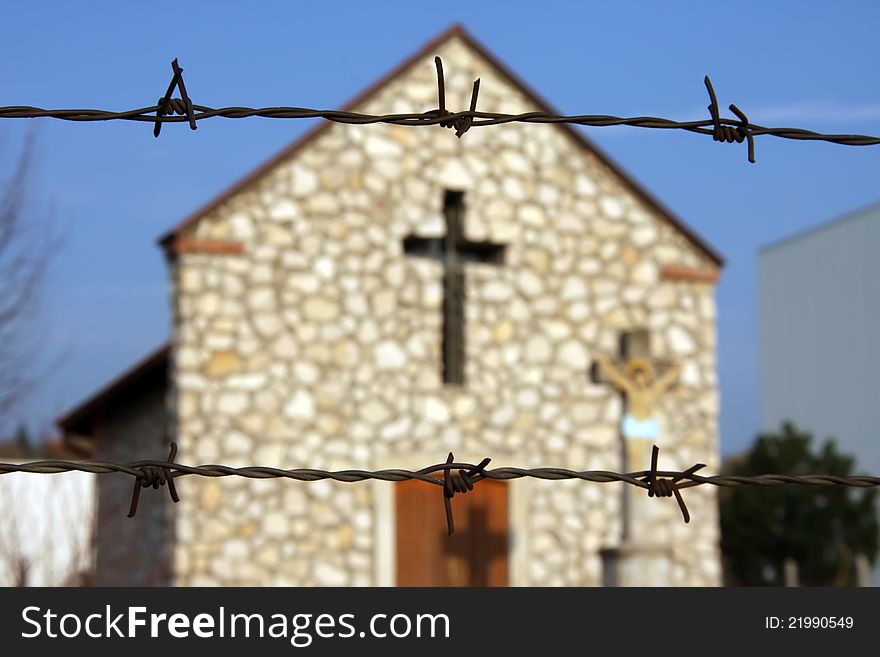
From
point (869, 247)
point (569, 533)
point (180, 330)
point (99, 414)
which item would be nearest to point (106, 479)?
point (99, 414)

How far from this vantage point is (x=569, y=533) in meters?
11.7

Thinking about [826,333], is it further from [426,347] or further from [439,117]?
[439,117]

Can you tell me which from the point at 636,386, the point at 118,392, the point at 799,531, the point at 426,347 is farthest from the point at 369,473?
the point at 799,531

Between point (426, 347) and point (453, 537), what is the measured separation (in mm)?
1679

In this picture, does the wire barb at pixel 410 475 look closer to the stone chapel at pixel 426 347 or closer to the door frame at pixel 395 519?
the stone chapel at pixel 426 347

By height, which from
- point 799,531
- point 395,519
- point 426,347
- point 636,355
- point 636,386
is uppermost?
point 426,347

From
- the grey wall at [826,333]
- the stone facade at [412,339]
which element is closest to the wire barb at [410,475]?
the stone facade at [412,339]

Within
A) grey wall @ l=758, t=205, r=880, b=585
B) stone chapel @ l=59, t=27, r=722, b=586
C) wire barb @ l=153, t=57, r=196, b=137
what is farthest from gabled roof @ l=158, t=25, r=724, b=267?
grey wall @ l=758, t=205, r=880, b=585

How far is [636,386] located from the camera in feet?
32.9

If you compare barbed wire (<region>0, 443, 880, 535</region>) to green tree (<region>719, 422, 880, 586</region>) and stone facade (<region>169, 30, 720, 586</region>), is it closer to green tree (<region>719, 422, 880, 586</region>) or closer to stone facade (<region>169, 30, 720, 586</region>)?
stone facade (<region>169, 30, 720, 586</region>)

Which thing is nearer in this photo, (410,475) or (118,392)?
(410,475)

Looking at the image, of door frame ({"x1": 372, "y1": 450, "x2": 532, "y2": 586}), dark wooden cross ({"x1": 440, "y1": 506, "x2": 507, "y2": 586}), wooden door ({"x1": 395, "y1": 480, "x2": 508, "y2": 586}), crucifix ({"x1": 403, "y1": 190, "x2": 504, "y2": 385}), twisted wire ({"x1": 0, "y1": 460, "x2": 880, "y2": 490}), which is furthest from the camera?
crucifix ({"x1": 403, "y1": 190, "x2": 504, "y2": 385})

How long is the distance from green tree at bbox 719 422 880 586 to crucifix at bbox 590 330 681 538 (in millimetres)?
10488

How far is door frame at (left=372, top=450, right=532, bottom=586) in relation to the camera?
11.0 meters
